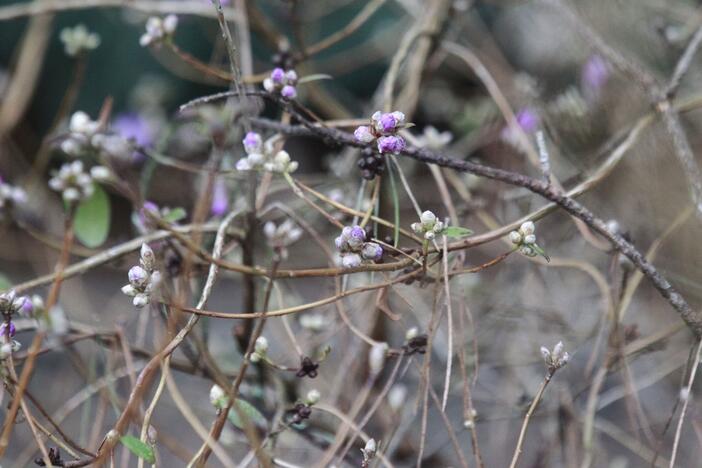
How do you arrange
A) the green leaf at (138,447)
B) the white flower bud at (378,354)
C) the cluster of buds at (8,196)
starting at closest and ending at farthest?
the green leaf at (138,447)
the white flower bud at (378,354)
the cluster of buds at (8,196)

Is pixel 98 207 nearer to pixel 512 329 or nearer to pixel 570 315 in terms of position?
pixel 512 329

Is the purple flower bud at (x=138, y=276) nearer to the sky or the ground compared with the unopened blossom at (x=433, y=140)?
nearer to the ground

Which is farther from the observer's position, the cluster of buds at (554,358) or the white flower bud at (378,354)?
the white flower bud at (378,354)

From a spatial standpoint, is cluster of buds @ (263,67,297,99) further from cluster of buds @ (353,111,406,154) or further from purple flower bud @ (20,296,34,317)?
purple flower bud @ (20,296,34,317)

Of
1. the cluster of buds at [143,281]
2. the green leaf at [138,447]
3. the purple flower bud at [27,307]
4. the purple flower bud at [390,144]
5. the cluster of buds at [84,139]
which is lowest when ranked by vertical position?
the green leaf at [138,447]

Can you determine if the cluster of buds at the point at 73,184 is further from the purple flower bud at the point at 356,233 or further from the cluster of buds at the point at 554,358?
the cluster of buds at the point at 554,358

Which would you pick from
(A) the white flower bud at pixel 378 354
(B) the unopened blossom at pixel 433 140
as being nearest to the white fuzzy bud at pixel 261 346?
(A) the white flower bud at pixel 378 354

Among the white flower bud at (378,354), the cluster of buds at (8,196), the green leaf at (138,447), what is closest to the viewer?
the green leaf at (138,447)
